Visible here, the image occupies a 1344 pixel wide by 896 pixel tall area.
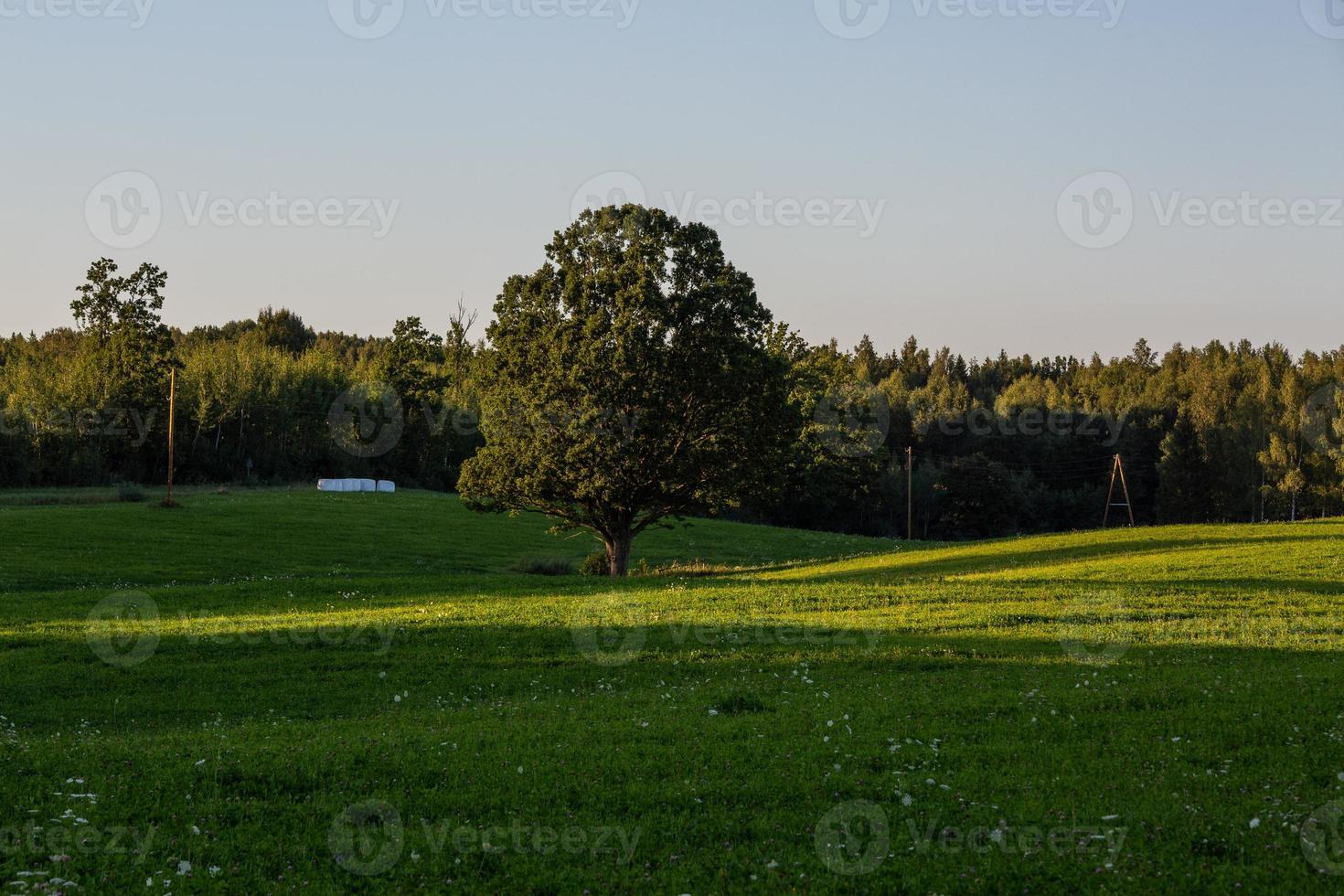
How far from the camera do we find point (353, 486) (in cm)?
10525

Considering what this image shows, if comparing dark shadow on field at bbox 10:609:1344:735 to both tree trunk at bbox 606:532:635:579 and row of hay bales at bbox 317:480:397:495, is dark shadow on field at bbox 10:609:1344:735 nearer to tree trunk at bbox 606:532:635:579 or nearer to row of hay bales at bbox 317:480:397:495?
tree trunk at bbox 606:532:635:579

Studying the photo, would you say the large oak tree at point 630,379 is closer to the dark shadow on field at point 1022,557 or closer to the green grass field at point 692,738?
the dark shadow on field at point 1022,557

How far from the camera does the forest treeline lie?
103m

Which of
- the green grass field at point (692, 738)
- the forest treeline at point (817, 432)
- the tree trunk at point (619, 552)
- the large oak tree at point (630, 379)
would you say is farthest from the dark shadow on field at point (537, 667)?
the forest treeline at point (817, 432)

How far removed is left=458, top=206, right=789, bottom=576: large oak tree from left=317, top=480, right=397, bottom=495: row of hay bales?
6190 cm

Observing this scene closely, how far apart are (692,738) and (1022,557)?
112 feet

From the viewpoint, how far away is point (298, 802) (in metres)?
11.5

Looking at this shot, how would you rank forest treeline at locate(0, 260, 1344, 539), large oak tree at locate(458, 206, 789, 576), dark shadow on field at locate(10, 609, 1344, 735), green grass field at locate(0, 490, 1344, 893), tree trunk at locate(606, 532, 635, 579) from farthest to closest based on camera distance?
forest treeline at locate(0, 260, 1344, 539)
tree trunk at locate(606, 532, 635, 579)
large oak tree at locate(458, 206, 789, 576)
dark shadow on field at locate(10, 609, 1344, 735)
green grass field at locate(0, 490, 1344, 893)

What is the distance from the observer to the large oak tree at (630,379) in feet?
141

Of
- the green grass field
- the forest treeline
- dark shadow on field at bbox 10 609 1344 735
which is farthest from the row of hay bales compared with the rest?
dark shadow on field at bbox 10 609 1344 735

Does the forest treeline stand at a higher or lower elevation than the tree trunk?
higher

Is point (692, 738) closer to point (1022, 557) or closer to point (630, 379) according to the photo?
point (630, 379)

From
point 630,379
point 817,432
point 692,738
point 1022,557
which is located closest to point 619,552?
point 630,379

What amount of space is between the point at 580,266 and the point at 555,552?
29.9 metres
